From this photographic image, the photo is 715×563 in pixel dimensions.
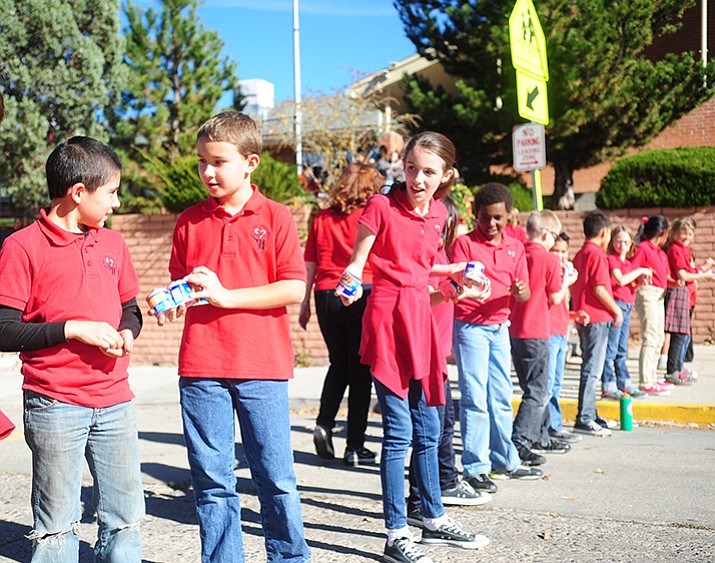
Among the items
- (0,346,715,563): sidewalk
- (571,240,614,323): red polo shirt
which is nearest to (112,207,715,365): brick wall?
(0,346,715,563): sidewalk

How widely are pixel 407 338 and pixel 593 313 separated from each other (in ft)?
11.7

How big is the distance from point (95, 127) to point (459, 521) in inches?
506

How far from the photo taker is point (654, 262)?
9461 mm

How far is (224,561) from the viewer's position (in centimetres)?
349

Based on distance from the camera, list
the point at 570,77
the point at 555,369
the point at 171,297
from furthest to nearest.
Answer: the point at 570,77 → the point at 555,369 → the point at 171,297

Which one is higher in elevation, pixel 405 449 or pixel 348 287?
pixel 348 287

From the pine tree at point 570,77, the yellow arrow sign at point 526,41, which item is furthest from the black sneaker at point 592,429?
the pine tree at point 570,77

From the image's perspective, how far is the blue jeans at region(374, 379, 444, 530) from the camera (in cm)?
423

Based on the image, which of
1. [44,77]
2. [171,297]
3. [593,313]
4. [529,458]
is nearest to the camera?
[171,297]

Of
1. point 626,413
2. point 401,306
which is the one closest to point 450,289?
point 401,306

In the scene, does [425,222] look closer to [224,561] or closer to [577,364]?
[224,561]

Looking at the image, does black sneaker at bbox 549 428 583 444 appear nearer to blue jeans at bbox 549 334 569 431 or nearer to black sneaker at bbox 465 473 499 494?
blue jeans at bbox 549 334 569 431

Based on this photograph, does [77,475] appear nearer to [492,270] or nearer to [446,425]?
[446,425]

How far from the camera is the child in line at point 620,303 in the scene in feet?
28.1
